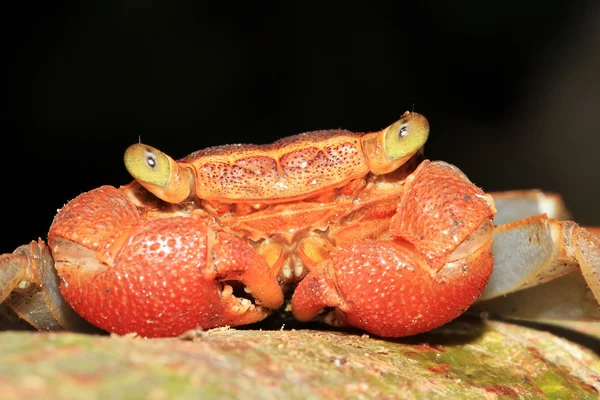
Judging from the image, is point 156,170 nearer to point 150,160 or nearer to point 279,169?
point 150,160

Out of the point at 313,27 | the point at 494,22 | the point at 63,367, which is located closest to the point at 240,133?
the point at 313,27

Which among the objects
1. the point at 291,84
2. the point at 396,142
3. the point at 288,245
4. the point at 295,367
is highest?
the point at 291,84

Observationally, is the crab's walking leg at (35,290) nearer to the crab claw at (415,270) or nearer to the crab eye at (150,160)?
the crab eye at (150,160)

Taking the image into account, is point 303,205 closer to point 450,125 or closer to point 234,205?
point 234,205

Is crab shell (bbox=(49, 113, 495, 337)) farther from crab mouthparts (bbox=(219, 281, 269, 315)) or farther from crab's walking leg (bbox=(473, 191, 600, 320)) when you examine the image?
crab's walking leg (bbox=(473, 191, 600, 320))

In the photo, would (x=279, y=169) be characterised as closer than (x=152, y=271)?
No

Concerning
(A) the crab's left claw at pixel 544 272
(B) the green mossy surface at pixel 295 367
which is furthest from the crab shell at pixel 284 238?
(A) the crab's left claw at pixel 544 272

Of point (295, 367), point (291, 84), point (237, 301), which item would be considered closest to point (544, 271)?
point (237, 301)
